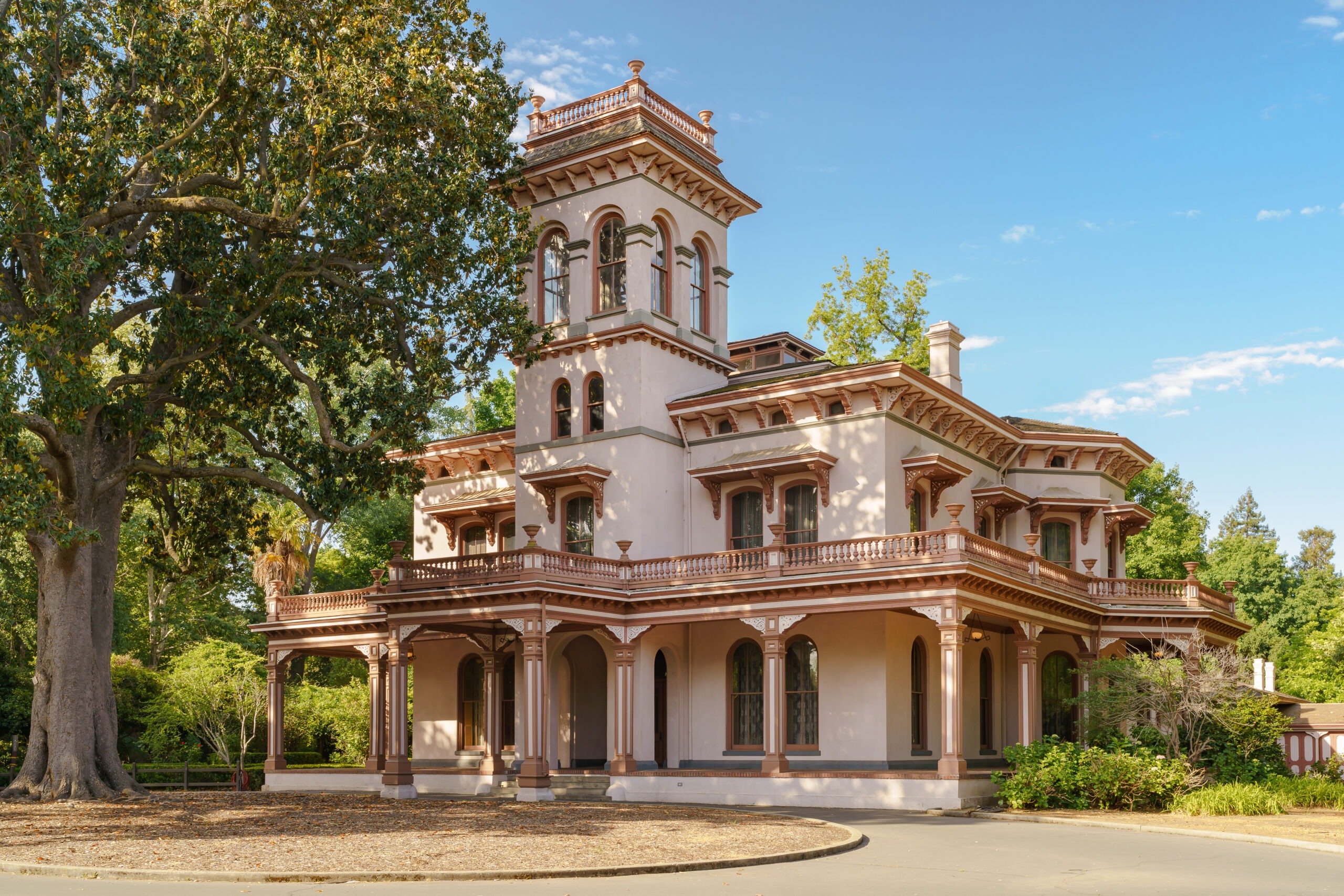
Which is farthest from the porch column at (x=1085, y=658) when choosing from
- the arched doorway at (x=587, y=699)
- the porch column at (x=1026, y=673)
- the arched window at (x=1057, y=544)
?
the arched doorway at (x=587, y=699)

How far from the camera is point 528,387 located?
119 feet

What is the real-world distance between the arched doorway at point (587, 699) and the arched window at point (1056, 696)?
12.5m

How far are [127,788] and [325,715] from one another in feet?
60.5

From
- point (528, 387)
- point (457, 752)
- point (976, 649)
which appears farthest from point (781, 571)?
point (457, 752)

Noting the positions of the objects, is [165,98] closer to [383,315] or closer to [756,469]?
[383,315]

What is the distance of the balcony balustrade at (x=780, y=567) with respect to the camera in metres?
Answer: 28.4

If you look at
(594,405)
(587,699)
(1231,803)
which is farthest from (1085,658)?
(594,405)

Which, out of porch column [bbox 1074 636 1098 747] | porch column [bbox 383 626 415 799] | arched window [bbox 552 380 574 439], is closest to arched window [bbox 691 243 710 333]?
arched window [bbox 552 380 574 439]

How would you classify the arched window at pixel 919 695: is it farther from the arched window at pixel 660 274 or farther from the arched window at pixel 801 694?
the arched window at pixel 660 274

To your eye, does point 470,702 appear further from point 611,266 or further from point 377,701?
point 611,266

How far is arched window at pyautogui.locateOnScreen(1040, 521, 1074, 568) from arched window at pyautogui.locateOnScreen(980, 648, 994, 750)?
15.1ft

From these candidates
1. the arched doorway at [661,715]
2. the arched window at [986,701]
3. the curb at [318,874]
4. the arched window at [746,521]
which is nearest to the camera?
the curb at [318,874]

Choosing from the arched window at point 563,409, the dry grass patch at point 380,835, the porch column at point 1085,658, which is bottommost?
the dry grass patch at point 380,835

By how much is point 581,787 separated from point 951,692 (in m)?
9.38
